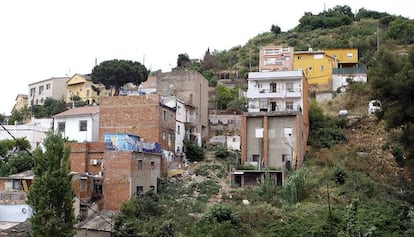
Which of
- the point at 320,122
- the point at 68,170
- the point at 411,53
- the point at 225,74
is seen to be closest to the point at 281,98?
the point at 320,122

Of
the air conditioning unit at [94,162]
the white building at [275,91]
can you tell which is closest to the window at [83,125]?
the air conditioning unit at [94,162]

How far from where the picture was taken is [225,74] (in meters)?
70.9

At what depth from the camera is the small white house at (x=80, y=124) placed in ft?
125

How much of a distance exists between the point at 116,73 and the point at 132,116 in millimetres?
24020

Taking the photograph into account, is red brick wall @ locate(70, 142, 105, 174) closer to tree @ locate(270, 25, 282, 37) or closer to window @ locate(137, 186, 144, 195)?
window @ locate(137, 186, 144, 195)

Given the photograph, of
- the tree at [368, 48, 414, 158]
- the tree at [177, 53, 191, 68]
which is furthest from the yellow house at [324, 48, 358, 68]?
the tree at [368, 48, 414, 158]

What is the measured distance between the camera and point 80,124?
127ft

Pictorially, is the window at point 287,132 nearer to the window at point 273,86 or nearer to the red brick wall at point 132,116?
the window at point 273,86

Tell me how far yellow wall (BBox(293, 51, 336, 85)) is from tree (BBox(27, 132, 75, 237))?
37.2 meters

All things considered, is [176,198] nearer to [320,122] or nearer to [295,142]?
[295,142]

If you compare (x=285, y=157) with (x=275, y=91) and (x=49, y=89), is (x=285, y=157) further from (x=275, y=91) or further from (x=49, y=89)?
(x=49, y=89)

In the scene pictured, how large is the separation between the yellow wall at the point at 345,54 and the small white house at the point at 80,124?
119 feet

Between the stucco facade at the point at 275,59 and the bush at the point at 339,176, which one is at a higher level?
the stucco facade at the point at 275,59

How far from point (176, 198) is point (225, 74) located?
1690 inches
